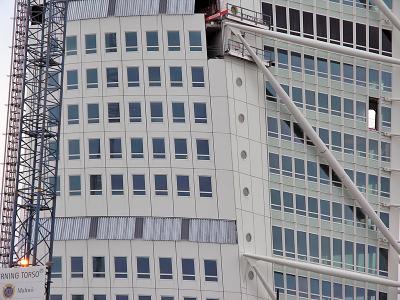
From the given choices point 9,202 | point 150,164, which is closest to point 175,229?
point 150,164

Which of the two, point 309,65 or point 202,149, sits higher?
point 309,65

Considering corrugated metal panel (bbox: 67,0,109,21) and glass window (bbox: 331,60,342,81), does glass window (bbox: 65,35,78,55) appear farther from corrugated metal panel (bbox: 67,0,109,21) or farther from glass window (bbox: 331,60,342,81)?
glass window (bbox: 331,60,342,81)

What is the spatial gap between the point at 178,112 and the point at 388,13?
17.9 meters

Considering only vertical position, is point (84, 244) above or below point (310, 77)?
below

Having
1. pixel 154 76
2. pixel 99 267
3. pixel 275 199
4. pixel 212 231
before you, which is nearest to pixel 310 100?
pixel 275 199

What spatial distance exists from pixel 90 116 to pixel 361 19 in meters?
21.2

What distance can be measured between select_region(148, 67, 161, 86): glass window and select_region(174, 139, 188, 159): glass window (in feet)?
13.4

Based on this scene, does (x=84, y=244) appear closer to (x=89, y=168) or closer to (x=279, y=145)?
(x=89, y=168)

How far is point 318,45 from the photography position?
112500 mm

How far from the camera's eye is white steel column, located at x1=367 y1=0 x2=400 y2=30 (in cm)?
11575

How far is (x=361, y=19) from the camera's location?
11644 centimetres

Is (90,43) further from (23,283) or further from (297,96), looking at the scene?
(23,283)

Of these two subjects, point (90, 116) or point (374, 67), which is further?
point (374, 67)

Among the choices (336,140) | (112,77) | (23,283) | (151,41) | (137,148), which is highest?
(151,41)
